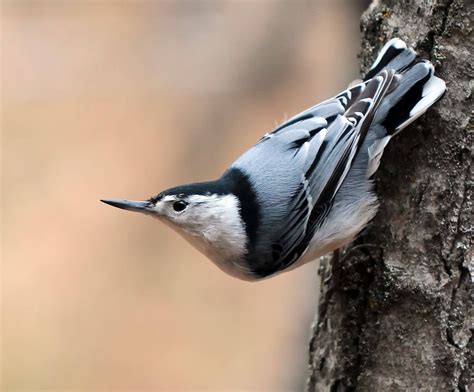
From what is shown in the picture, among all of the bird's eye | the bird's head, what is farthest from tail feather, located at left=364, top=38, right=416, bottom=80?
the bird's eye

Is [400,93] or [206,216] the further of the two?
[400,93]

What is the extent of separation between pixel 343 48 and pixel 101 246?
2.10 m

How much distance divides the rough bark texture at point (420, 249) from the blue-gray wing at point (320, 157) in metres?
0.13

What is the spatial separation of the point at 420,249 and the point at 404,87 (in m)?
0.46

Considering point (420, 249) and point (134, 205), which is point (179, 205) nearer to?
point (134, 205)

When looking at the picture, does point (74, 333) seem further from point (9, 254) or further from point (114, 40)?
point (114, 40)

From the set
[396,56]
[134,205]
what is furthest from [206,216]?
[396,56]

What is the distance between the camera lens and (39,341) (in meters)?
4.84

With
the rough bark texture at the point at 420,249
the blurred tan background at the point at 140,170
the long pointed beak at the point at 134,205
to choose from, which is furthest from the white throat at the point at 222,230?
the blurred tan background at the point at 140,170

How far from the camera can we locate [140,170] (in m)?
5.35

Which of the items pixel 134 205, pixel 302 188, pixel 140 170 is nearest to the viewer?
pixel 134 205

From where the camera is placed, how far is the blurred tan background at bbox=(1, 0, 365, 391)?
479 cm

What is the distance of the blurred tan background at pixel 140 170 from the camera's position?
4.79 m

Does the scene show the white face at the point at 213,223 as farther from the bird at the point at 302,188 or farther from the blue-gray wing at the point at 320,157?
the blue-gray wing at the point at 320,157
